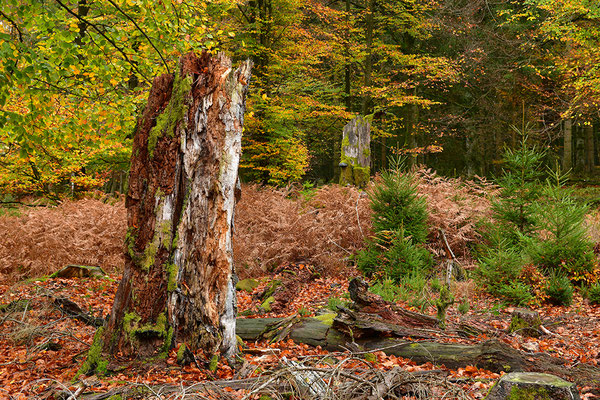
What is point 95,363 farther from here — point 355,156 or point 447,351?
point 355,156

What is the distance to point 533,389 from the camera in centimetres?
254

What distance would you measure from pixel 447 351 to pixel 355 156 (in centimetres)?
954

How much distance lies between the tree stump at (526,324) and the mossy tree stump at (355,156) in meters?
8.08

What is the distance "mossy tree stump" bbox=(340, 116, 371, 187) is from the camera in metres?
13.0

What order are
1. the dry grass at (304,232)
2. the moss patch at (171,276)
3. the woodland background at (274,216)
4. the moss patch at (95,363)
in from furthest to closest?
the dry grass at (304,232), the woodland background at (274,216), the moss patch at (171,276), the moss patch at (95,363)

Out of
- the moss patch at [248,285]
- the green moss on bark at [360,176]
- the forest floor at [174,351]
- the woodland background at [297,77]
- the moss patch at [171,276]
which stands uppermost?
the woodland background at [297,77]

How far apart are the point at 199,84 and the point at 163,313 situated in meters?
2.07

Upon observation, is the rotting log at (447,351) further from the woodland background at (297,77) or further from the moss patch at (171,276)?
the woodland background at (297,77)

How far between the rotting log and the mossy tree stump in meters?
8.53

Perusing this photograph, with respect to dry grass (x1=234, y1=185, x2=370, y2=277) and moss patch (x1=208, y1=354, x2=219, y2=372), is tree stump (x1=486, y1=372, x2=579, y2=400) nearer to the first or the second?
moss patch (x1=208, y1=354, x2=219, y2=372)

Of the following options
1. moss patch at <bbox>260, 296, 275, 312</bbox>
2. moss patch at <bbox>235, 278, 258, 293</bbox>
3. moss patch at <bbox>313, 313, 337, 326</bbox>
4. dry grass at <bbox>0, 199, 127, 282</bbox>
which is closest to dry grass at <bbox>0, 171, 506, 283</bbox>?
dry grass at <bbox>0, 199, 127, 282</bbox>

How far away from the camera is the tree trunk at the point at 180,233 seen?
376cm

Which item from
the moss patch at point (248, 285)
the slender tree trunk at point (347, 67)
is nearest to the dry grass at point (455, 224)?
the moss patch at point (248, 285)

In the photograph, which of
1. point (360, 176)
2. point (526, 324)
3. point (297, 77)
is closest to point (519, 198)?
point (526, 324)
